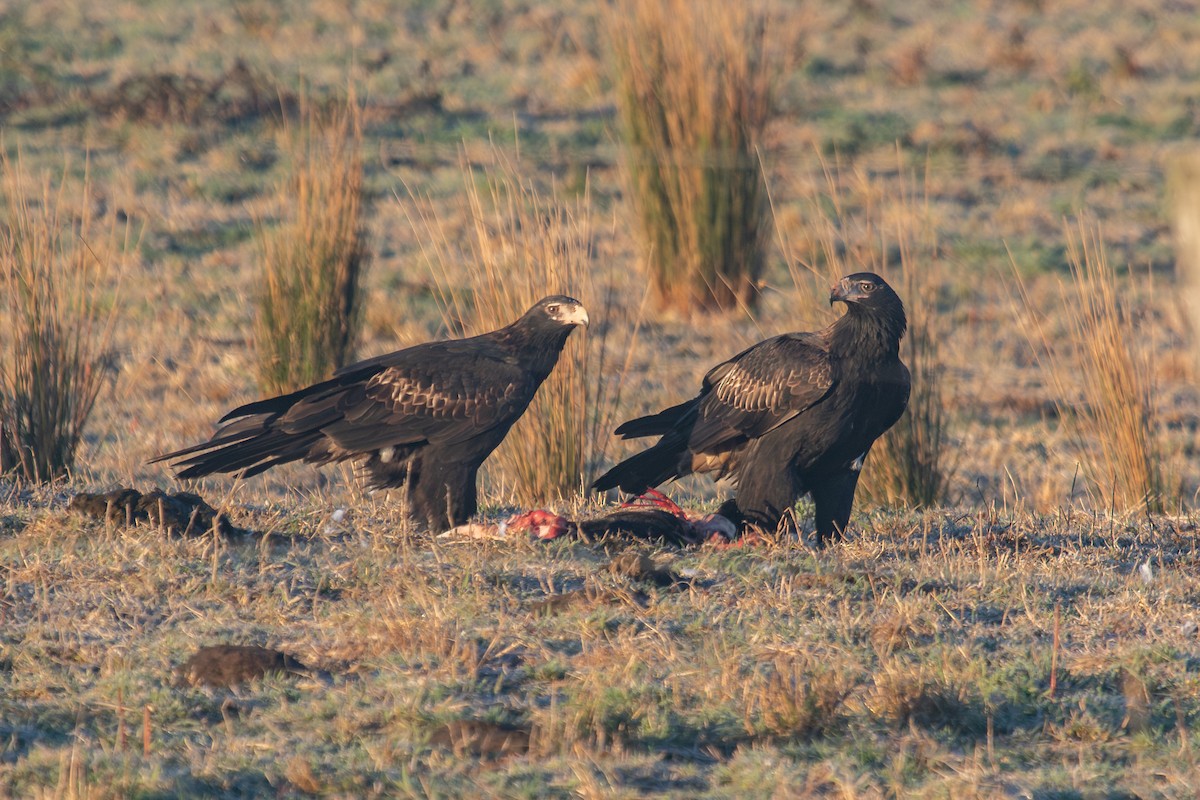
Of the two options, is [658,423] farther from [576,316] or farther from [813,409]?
[813,409]

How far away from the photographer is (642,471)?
7367mm

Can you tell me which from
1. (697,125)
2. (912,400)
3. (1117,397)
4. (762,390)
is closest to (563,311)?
(762,390)

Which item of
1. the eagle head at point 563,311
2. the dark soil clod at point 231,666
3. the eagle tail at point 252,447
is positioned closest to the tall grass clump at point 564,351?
the eagle head at point 563,311

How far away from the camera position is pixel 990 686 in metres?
5.01

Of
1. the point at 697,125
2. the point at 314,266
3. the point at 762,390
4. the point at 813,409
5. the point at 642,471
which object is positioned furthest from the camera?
the point at 697,125

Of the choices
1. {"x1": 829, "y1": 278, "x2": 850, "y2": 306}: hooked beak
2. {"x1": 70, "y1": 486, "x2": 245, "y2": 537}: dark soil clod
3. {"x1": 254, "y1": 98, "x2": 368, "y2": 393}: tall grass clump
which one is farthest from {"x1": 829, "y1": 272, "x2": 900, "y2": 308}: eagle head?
{"x1": 254, "y1": 98, "x2": 368, "y2": 393}: tall grass clump

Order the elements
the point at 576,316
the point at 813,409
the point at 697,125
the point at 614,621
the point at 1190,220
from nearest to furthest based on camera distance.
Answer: the point at 1190,220, the point at 614,621, the point at 813,409, the point at 576,316, the point at 697,125

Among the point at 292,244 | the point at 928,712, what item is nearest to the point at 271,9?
the point at 292,244

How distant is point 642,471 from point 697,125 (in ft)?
17.7

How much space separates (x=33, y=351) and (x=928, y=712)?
5.05 meters

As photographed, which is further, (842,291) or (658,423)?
(658,423)

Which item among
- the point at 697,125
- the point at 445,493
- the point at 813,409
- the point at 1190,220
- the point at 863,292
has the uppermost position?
the point at 1190,220

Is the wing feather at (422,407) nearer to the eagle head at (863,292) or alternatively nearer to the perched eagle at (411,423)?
the perched eagle at (411,423)

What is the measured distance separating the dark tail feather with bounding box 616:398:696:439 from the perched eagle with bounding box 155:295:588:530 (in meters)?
0.68
